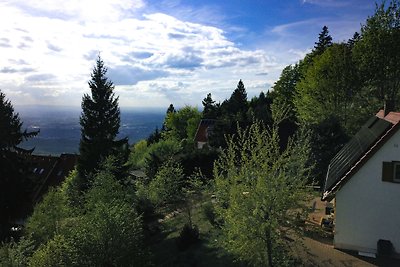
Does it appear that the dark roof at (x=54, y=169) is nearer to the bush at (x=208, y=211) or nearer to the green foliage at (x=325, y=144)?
the green foliage at (x=325, y=144)

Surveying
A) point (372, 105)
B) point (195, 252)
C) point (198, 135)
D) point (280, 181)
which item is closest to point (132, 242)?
point (195, 252)

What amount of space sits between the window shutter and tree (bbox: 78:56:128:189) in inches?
977

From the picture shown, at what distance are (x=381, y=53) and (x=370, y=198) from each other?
58.3 feet

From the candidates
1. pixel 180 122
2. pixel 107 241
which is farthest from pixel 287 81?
pixel 107 241

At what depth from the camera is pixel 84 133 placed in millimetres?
35438

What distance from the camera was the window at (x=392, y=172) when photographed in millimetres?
16906

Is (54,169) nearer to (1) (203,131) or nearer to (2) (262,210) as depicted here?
(1) (203,131)

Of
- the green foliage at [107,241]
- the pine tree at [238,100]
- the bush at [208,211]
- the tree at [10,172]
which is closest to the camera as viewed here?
the green foliage at [107,241]

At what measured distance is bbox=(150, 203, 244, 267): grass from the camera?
1823cm

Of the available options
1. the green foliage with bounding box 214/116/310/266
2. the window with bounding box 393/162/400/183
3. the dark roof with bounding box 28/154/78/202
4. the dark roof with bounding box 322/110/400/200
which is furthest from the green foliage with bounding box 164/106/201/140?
the green foliage with bounding box 214/116/310/266

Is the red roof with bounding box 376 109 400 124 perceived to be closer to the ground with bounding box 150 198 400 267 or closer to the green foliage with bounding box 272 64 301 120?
the ground with bounding box 150 198 400 267

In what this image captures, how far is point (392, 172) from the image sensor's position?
55.7ft

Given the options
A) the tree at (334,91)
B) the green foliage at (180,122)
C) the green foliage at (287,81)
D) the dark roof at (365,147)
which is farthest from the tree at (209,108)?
the dark roof at (365,147)

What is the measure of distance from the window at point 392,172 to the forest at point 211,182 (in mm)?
3620
